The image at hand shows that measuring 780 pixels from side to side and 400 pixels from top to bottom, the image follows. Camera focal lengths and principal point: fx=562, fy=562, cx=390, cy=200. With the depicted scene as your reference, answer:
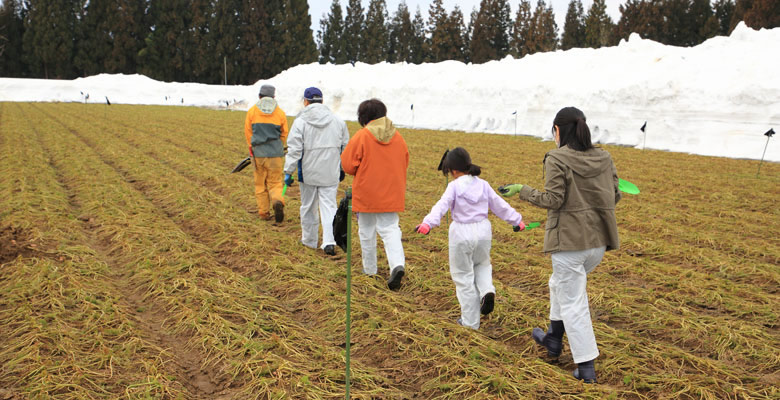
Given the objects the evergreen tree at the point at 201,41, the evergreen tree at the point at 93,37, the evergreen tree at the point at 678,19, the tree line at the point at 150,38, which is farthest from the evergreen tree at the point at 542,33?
the evergreen tree at the point at 93,37

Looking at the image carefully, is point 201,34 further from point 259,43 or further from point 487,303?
point 487,303

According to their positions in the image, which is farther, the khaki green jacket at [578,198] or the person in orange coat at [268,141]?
the person in orange coat at [268,141]

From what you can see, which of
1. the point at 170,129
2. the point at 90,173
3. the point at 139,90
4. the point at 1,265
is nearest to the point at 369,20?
the point at 139,90

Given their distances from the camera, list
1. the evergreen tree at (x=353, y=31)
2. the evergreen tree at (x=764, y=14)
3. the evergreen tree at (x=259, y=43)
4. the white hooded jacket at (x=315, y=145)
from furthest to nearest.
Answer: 1. the evergreen tree at (x=353, y=31)
2. the evergreen tree at (x=259, y=43)
3. the evergreen tree at (x=764, y=14)
4. the white hooded jacket at (x=315, y=145)

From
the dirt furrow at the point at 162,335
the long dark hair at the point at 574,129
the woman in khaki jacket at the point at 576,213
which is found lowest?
the dirt furrow at the point at 162,335

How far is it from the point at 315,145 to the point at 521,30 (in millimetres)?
70797

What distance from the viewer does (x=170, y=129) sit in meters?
22.3

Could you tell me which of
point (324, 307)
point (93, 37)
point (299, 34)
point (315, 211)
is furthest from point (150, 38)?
point (324, 307)

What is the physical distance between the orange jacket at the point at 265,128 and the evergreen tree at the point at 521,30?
6627cm

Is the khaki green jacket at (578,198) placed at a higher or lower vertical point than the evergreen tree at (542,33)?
lower

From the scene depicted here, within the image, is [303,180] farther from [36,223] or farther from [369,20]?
[369,20]

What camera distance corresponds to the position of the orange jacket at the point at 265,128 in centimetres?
792

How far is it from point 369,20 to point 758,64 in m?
62.0

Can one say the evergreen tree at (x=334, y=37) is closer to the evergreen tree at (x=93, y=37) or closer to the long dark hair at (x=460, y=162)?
the evergreen tree at (x=93, y=37)
